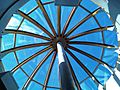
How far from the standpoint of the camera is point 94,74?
20.1m

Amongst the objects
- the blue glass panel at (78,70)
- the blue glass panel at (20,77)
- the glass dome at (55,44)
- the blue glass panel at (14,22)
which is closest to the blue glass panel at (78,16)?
the glass dome at (55,44)

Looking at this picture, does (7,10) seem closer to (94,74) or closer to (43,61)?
(43,61)

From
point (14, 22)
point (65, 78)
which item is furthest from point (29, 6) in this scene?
point (65, 78)

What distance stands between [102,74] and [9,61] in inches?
328

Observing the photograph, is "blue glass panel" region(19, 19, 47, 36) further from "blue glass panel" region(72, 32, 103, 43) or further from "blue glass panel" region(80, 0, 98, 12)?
"blue glass panel" region(80, 0, 98, 12)

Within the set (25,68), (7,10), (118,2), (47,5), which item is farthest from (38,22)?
(118,2)

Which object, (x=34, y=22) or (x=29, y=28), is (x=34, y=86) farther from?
(x=34, y=22)

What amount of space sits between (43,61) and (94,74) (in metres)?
4.78

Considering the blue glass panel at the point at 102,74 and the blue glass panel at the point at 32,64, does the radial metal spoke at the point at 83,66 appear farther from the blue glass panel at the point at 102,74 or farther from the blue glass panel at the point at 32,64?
the blue glass panel at the point at 32,64

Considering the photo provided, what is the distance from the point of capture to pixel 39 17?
61.4ft

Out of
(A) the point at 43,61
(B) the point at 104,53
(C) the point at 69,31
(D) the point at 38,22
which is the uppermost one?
(D) the point at 38,22

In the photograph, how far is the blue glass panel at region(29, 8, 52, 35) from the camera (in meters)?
18.3

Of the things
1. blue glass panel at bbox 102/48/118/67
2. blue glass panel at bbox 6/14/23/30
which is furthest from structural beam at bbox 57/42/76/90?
blue glass panel at bbox 102/48/118/67

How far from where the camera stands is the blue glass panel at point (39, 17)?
18281mm
